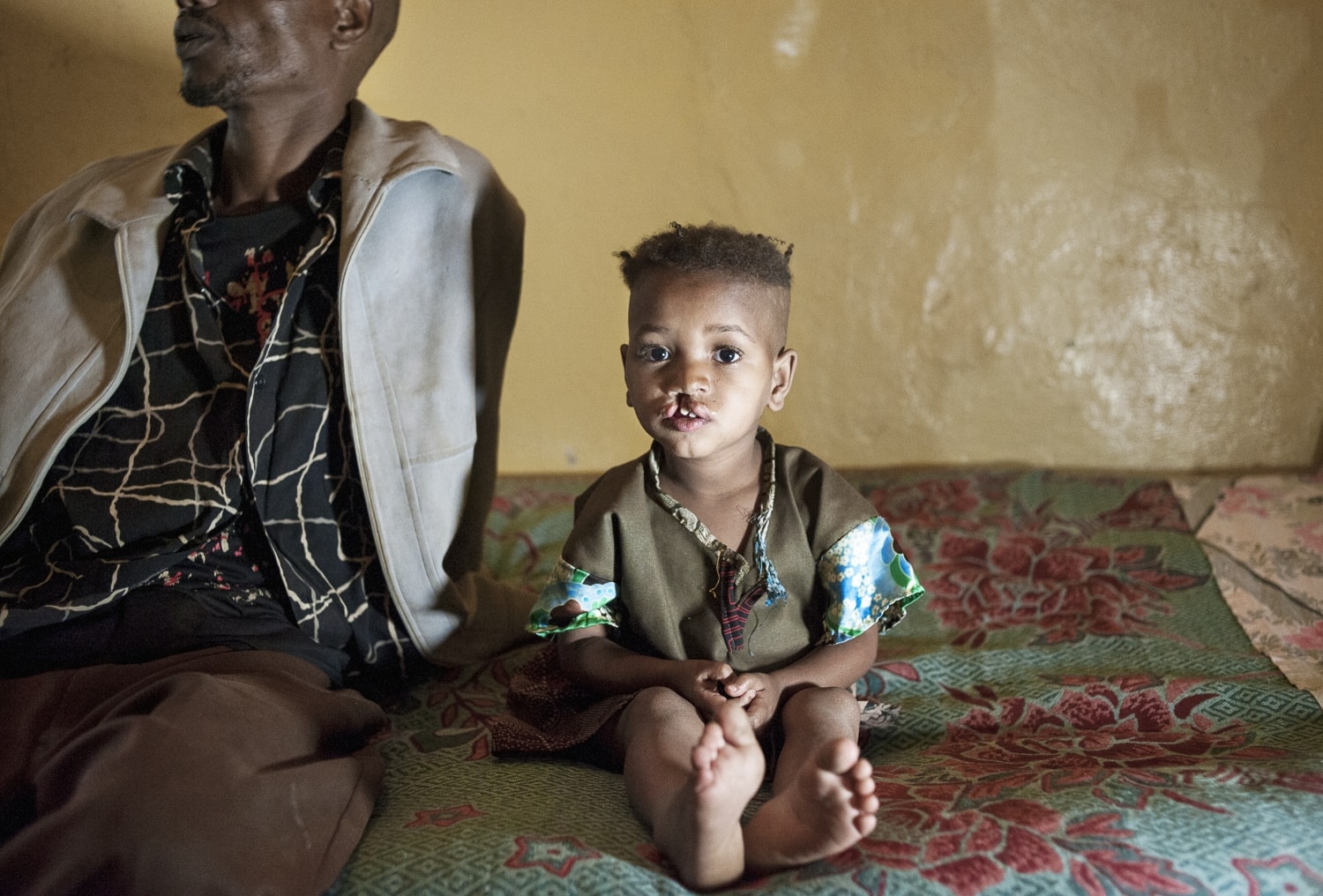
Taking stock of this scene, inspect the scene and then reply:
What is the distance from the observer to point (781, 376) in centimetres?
146

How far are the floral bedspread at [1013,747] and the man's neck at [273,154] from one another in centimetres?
84

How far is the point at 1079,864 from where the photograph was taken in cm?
108

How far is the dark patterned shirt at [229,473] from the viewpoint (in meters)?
1.56

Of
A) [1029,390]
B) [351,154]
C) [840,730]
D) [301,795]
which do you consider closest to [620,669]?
[840,730]

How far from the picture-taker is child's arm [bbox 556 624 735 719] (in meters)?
1.31

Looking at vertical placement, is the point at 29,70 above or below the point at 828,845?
above

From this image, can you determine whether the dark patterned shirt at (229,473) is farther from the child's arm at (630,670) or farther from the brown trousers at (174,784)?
the child's arm at (630,670)

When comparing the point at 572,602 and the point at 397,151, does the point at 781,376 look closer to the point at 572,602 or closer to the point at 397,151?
the point at 572,602

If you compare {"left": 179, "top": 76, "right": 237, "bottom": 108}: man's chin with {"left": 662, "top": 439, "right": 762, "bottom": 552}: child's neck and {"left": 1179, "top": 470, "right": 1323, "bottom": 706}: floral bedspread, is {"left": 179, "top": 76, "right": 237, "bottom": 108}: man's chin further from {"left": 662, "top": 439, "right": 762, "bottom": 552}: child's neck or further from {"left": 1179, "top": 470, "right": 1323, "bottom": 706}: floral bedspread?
{"left": 1179, "top": 470, "right": 1323, "bottom": 706}: floral bedspread

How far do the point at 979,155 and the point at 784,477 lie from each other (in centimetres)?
133

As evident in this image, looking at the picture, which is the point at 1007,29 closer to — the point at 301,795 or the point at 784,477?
the point at 784,477

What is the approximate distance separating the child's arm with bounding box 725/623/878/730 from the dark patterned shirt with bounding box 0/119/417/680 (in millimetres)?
652

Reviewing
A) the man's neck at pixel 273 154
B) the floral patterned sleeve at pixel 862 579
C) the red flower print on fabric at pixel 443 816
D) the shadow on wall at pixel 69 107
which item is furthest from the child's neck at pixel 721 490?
the shadow on wall at pixel 69 107

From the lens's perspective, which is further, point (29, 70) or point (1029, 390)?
point (1029, 390)
